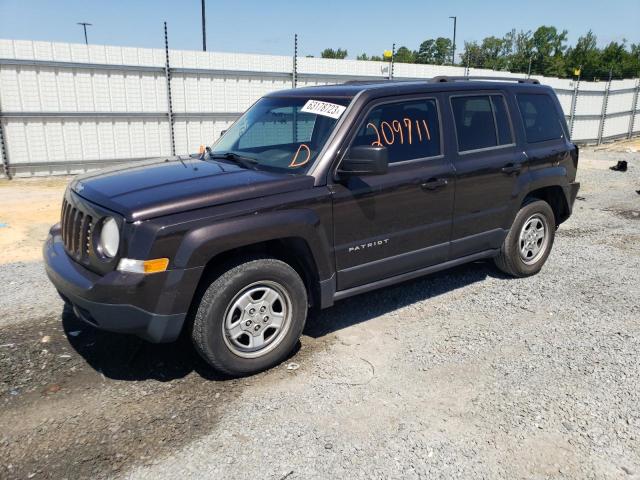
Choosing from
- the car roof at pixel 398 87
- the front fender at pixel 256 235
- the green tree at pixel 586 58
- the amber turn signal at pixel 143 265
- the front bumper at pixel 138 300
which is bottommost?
the front bumper at pixel 138 300

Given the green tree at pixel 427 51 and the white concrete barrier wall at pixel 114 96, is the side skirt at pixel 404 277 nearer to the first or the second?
the white concrete barrier wall at pixel 114 96

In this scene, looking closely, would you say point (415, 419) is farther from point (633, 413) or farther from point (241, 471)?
point (633, 413)

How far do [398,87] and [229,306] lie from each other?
2.23 m

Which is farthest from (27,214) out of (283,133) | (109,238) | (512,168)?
(512,168)

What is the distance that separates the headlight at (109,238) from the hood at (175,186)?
0.10m

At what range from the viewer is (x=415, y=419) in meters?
3.20

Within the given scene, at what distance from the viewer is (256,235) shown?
3.44 m

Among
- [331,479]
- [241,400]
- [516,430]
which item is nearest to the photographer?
[331,479]

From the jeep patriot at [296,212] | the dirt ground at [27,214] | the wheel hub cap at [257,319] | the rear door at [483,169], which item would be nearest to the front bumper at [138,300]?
the jeep patriot at [296,212]

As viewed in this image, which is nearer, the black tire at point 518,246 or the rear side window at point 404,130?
the rear side window at point 404,130

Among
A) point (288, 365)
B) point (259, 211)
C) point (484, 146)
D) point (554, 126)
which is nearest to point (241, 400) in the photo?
point (288, 365)

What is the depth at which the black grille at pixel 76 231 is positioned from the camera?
3.46 meters

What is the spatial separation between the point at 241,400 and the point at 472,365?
1676 mm

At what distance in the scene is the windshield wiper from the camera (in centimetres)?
410
